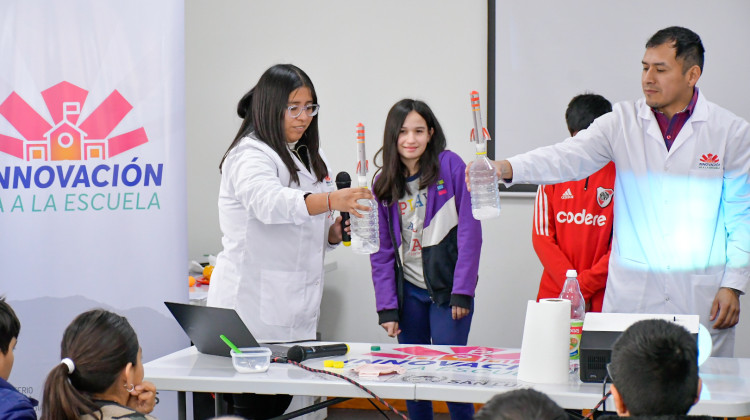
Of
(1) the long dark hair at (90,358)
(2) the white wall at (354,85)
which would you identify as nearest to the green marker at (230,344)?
(1) the long dark hair at (90,358)

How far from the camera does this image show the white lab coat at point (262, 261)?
2.80m

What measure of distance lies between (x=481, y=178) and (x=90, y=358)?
4.46ft

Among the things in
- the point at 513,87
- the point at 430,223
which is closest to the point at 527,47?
the point at 513,87

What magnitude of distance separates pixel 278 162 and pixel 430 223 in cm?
77

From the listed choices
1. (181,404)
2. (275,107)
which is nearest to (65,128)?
(275,107)

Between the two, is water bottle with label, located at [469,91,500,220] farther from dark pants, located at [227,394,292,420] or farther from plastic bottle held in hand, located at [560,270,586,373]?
dark pants, located at [227,394,292,420]

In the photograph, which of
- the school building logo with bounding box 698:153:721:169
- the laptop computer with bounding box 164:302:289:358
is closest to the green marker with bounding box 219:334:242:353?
the laptop computer with bounding box 164:302:289:358

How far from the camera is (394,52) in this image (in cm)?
460

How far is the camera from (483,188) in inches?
106

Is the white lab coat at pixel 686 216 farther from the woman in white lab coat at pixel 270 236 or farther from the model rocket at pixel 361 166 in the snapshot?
the woman in white lab coat at pixel 270 236

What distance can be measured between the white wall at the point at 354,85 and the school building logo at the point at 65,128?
1728 mm

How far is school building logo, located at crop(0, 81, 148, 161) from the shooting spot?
310 cm

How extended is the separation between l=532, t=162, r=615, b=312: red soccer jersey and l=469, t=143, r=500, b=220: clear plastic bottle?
87cm

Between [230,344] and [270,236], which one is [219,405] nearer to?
[230,344]
